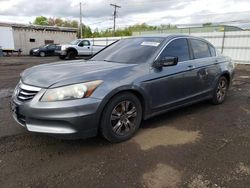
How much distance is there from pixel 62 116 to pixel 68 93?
29 centimetres

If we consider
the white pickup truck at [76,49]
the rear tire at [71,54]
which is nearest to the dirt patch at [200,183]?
the white pickup truck at [76,49]

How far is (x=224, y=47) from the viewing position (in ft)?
58.3

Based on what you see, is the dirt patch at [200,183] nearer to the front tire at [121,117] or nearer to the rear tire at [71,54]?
→ the front tire at [121,117]

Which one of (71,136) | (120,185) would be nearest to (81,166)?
(71,136)

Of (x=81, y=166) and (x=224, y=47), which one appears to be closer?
(x=81, y=166)

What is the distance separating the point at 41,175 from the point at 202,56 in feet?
12.5

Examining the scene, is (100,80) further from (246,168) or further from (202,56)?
(202,56)

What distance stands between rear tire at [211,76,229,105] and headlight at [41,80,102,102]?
11.0 ft

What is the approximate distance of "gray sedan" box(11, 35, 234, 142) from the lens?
3.07 metres

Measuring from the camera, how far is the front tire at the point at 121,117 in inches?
132

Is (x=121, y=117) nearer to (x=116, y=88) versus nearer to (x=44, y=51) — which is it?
(x=116, y=88)

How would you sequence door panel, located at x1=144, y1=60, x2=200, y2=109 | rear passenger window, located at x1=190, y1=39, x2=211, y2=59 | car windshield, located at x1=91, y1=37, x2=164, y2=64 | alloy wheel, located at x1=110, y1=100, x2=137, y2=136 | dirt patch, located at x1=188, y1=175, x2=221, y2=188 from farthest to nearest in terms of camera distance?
rear passenger window, located at x1=190, y1=39, x2=211, y2=59, car windshield, located at x1=91, y1=37, x2=164, y2=64, door panel, located at x1=144, y1=60, x2=200, y2=109, alloy wheel, located at x1=110, y1=100, x2=137, y2=136, dirt patch, located at x1=188, y1=175, x2=221, y2=188

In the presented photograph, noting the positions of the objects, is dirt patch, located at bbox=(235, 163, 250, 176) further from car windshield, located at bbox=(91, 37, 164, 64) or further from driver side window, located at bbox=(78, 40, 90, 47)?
driver side window, located at bbox=(78, 40, 90, 47)

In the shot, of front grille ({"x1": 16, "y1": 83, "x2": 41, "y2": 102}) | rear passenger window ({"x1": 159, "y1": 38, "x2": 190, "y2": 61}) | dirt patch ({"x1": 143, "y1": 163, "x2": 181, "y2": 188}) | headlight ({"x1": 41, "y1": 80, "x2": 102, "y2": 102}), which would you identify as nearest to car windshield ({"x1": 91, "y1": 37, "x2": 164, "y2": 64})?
rear passenger window ({"x1": 159, "y1": 38, "x2": 190, "y2": 61})
